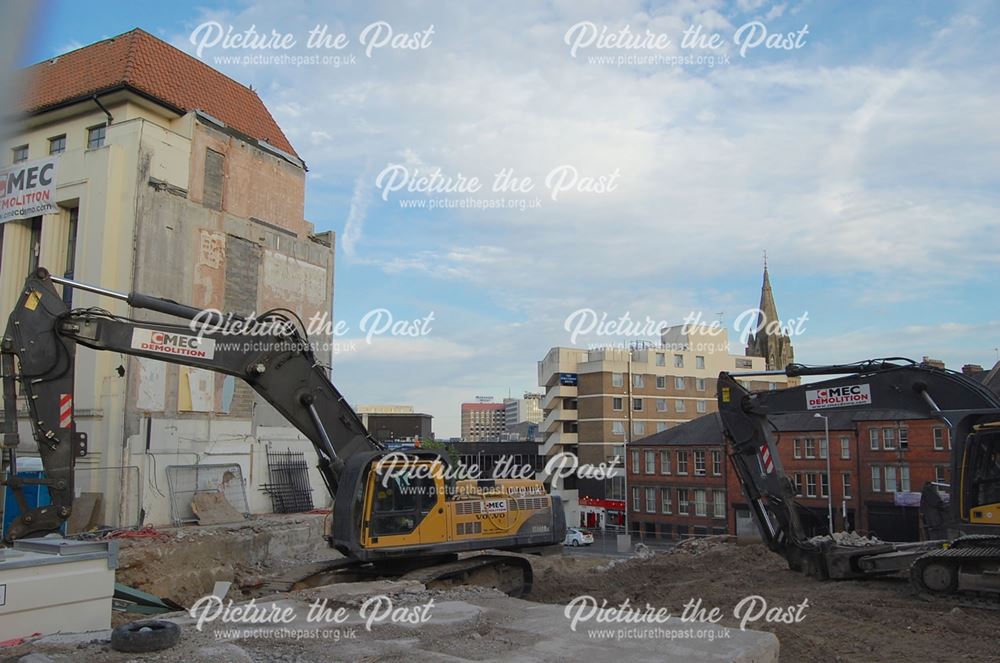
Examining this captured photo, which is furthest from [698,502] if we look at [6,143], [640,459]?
[6,143]

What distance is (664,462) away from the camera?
56.6 metres

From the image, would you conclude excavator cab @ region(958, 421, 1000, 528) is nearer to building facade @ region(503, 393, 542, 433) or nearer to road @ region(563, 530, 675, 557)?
road @ region(563, 530, 675, 557)

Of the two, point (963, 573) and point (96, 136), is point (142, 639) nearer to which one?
point (963, 573)

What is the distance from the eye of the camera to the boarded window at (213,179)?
23109mm

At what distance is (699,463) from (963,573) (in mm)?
43871

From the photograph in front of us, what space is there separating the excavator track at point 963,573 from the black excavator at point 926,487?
0.04ft

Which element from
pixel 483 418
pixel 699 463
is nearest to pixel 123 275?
pixel 699 463

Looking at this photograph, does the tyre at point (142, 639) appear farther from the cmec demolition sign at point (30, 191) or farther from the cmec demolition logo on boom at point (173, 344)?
the cmec demolition sign at point (30, 191)

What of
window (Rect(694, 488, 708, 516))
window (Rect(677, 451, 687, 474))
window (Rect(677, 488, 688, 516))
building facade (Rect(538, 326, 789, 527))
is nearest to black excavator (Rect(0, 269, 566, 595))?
window (Rect(694, 488, 708, 516))

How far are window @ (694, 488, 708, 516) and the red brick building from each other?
70 mm

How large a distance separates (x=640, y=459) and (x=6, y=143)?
58041mm

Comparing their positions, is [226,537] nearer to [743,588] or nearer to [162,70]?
[743,588]

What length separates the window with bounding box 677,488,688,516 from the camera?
2172 inches

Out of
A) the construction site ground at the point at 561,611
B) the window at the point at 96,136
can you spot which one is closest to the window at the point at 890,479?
the construction site ground at the point at 561,611
